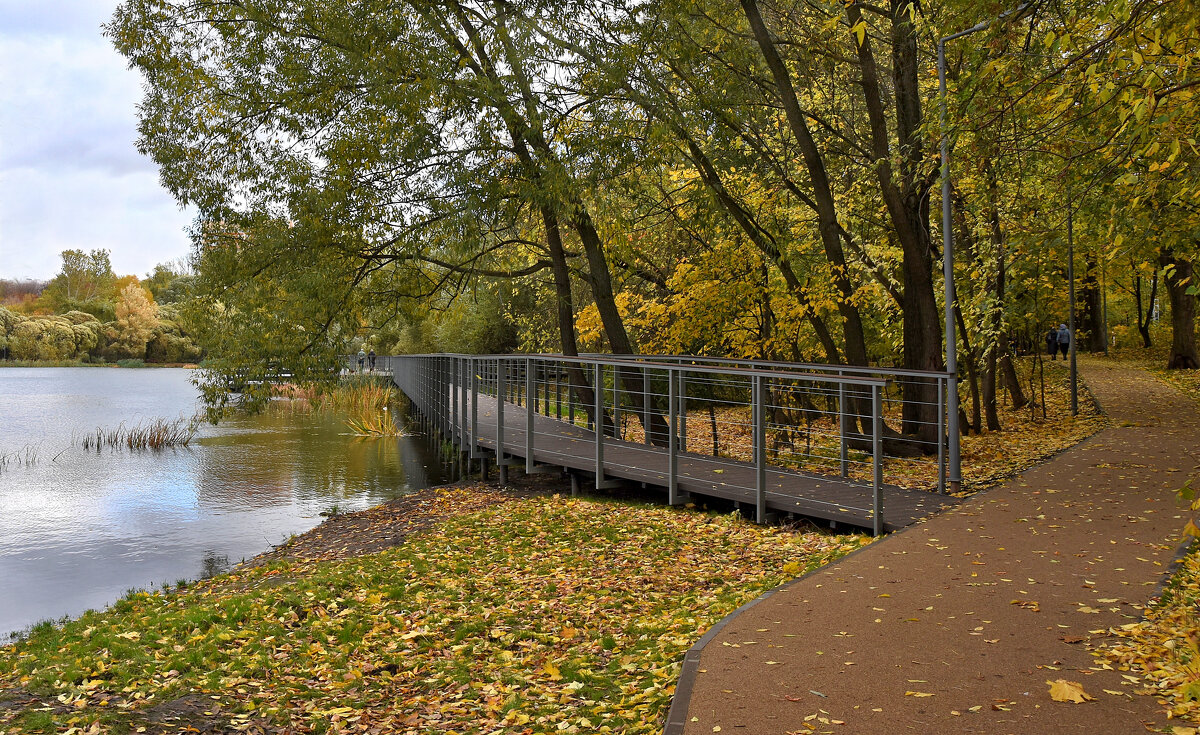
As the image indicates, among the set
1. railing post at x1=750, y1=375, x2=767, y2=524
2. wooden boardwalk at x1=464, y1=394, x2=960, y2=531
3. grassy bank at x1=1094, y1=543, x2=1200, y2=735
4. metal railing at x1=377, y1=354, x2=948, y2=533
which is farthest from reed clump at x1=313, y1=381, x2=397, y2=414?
grassy bank at x1=1094, y1=543, x2=1200, y2=735

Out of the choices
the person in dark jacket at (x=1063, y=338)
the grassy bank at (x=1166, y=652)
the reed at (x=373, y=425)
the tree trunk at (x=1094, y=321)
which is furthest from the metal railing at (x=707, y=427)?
the tree trunk at (x=1094, y=321)

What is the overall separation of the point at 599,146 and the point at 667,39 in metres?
2.27

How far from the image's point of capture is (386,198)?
1210cm

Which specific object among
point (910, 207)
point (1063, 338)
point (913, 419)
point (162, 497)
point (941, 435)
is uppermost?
point (910, 207)

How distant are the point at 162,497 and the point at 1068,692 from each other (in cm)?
1505

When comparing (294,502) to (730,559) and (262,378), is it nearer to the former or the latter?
(262,378)

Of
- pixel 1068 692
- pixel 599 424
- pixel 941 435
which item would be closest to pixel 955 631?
pixel 1068 692

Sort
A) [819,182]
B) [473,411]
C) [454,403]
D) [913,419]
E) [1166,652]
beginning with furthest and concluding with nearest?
[454,403], [473,411], [913,419], [819,182], [1166,652]

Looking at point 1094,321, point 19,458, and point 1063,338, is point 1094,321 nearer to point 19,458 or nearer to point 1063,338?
point 1063,338

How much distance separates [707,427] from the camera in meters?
19.7

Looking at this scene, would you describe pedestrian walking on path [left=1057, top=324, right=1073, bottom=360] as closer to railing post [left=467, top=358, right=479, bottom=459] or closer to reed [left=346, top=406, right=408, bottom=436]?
reed [left=346, top=406, right=408, bottom=436]

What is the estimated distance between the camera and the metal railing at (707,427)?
8.45 meters

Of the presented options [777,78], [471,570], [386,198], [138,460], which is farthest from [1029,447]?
[138,460]

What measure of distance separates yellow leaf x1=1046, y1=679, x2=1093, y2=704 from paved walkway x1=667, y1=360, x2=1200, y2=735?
1.8 inches
